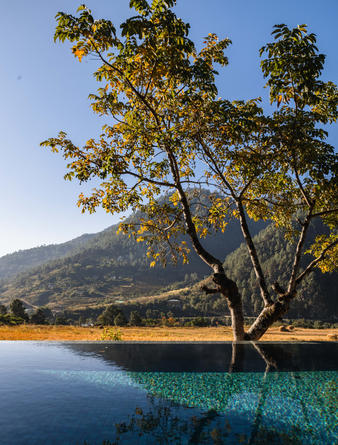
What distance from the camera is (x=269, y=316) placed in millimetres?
9406

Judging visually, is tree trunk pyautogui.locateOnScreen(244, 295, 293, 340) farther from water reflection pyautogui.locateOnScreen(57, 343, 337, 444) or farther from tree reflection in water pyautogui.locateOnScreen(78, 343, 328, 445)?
tree reflection in water pyautogui.locateOnScreen(78, 343, 328, 445)

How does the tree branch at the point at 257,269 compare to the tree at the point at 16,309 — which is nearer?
the tree branch at the point at 257,269

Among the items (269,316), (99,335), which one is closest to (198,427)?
(269,316)

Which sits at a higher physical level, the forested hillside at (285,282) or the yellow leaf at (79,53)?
the yellow leaf at (79,53)

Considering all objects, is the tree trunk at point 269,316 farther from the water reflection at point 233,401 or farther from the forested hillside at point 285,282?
the forested hillside at point 285,282

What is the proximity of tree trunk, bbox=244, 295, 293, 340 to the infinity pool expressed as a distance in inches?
96.2

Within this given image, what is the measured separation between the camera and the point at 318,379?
5.07 metres

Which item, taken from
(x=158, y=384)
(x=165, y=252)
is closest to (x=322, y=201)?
(x=165, y=252)

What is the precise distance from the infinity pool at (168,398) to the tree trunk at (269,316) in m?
2.44

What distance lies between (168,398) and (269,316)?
6.16 metres

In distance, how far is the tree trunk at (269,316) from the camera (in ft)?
30.8

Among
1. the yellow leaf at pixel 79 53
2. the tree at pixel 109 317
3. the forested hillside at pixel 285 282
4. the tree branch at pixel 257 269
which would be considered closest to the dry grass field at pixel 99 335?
the tree branch at pixel 257 269

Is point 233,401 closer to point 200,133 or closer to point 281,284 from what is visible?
point 200,133

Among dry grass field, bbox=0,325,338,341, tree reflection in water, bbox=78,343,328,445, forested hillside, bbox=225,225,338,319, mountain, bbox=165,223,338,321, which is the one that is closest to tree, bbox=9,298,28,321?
dry grass field, bbox=0,325,338,341
